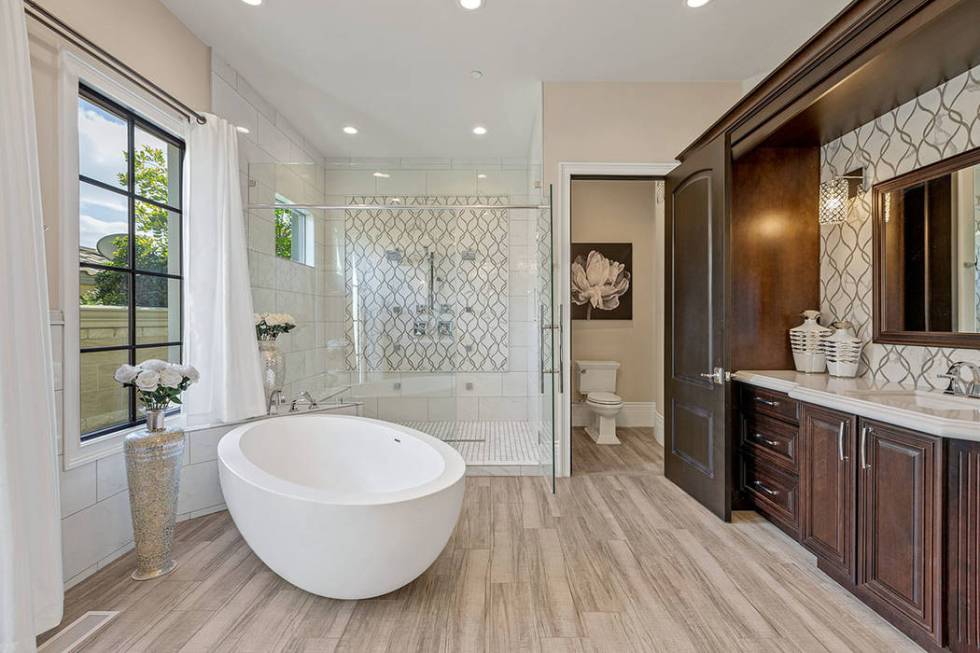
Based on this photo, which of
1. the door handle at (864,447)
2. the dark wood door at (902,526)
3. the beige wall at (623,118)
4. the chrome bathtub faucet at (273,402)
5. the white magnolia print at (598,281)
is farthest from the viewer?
the white magnolia print at (598,281)

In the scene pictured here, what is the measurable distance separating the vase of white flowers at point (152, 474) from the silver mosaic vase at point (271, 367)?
863 millimetres

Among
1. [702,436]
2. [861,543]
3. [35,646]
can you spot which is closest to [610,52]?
[702,436]

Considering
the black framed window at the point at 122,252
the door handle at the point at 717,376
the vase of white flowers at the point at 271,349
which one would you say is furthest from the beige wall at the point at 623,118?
the black framed window at the point at 122,252

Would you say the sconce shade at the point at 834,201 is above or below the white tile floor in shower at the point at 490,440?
above

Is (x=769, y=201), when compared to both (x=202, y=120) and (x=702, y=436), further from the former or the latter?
(x=202, y=120)

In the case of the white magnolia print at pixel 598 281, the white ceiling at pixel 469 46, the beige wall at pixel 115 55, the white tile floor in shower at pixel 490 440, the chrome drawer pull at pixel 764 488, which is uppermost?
the white ceiling at pixel 469 46

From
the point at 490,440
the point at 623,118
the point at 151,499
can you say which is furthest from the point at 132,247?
the point at 623,118

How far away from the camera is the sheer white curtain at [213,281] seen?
8.82 feet

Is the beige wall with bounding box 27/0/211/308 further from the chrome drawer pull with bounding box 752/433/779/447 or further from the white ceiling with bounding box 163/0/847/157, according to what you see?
the chrome drawer pull with bounding box 752/433/779/447

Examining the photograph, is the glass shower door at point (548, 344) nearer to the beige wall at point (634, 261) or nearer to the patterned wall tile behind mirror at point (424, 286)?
the patterned wall tile behind mirror at point (424, 286)

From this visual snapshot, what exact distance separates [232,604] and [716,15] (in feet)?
12.3

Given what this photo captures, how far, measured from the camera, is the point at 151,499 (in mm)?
2092

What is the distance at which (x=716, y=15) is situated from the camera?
2.56m

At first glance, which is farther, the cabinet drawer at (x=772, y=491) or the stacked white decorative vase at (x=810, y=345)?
the stacked white decorative vase at (x=810, y=345)
